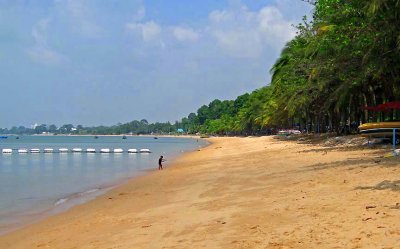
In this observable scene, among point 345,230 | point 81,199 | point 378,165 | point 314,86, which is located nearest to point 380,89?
point 314,86

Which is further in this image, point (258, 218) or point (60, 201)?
point (60, 201)

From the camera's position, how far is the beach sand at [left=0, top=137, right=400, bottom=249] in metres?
7.03

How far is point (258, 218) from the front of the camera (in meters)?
8.77

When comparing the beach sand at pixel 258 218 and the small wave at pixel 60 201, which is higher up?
the beach sand at pixel 258 218

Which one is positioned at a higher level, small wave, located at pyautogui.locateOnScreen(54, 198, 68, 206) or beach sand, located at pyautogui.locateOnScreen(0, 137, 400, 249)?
beach sand, located at pyautogui.locateOnScreen(0, 137, 400, 249)

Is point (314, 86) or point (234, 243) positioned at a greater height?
point (314, 86)

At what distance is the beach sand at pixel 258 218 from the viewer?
703 centimetres

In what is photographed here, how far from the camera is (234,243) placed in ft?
23.6

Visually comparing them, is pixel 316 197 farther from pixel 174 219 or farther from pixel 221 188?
pixel 221 188

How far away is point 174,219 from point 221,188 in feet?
16.2

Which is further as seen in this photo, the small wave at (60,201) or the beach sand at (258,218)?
the small wave at (60,201)

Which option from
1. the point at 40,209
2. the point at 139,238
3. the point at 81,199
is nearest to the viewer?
the point at 139,238

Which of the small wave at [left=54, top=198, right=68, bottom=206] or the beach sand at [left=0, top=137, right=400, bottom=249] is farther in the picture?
the small wave at [left=54, top=198, right=68, bottom=206]

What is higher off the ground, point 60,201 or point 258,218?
point 258,218
